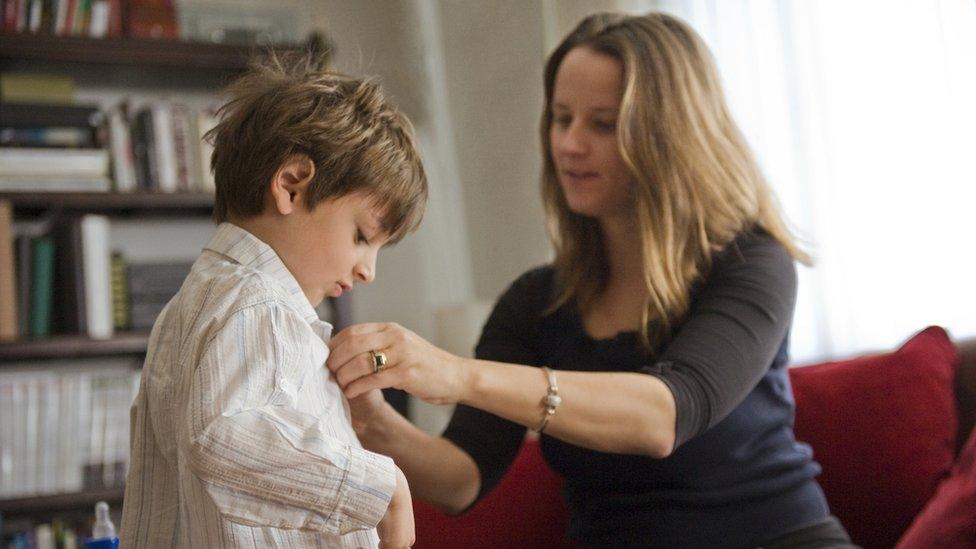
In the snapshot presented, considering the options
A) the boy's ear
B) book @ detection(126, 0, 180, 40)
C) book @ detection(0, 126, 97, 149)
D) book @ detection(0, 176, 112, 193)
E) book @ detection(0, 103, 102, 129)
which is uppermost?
book @ detection(126, 0, 180, 40)

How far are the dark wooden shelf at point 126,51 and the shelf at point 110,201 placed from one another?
1.47 ft

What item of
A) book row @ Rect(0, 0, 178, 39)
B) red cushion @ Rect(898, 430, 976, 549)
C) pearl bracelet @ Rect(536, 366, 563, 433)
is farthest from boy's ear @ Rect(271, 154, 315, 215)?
book row @ Rect(0, 0, 178, 39)

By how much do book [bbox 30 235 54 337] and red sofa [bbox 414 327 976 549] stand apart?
1723 millimetres

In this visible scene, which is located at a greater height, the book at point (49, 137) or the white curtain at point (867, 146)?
the book at point (49, 137)

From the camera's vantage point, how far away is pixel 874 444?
1.62 metres

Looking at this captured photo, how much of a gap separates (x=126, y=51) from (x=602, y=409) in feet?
7.89

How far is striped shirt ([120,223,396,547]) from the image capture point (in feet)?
2.61

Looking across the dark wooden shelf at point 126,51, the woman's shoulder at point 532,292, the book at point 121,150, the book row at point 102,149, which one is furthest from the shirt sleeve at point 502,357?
the book at point 121,150

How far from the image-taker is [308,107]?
1020 mm

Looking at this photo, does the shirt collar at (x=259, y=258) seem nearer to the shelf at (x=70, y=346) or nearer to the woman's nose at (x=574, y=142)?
the woman's nose at (x=574, y=142)

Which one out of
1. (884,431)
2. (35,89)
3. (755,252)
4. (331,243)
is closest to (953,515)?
(884,431)

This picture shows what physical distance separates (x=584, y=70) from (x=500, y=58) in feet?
5.70

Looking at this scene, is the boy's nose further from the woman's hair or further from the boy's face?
the woman's hair

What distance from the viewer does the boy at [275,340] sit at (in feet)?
2.63
